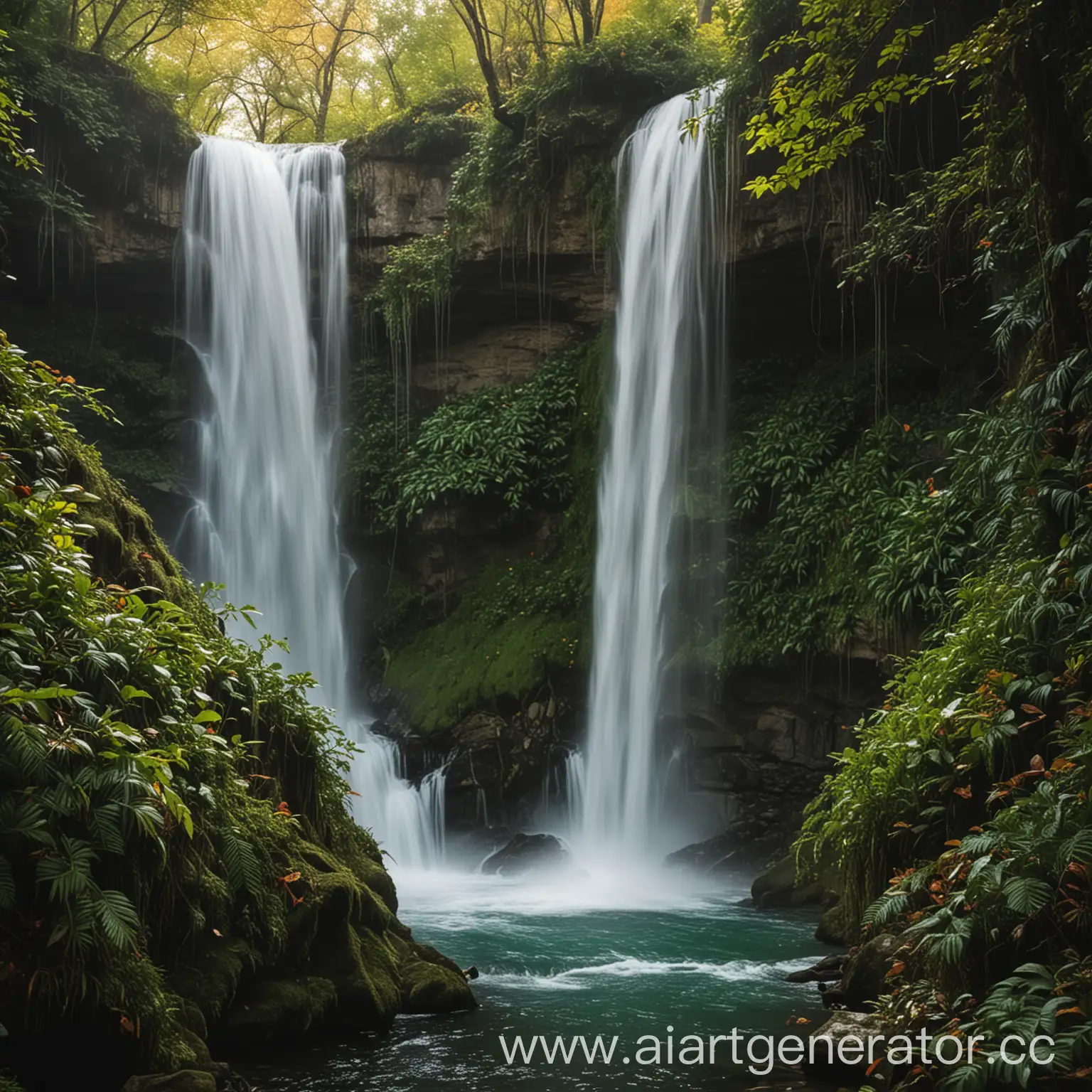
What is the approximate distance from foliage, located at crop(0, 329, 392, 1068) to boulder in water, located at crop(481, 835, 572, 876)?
576 cm

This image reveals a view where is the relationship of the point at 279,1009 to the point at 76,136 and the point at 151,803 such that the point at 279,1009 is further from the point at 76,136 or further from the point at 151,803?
the point at 76,136

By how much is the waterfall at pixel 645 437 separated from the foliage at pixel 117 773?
277 inches

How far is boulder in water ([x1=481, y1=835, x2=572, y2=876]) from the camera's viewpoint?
12719mm

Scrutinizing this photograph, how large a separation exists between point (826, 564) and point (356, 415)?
8799mm

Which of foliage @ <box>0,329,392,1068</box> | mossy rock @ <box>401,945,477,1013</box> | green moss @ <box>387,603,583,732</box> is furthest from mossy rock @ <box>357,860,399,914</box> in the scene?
green moss @ <box>387,603,583,732</box>

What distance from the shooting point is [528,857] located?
1284 centimetres

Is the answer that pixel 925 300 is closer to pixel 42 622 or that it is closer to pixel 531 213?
pixel 531 213

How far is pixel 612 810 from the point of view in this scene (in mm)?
13703

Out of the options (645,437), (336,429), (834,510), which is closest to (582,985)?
(834,510)

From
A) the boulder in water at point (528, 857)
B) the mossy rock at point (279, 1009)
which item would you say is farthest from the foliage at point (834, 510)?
the mossy rock at point (279, 1009)

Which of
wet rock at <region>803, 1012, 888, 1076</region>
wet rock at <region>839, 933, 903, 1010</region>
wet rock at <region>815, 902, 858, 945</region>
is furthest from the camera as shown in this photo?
wet rock at <region>815, 902, 858, 945</region>

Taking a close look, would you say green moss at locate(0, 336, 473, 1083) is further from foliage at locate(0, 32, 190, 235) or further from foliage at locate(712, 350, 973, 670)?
foliage at locate(0, 32, 190, 235)

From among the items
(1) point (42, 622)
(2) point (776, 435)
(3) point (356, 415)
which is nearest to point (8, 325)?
(3) point (356, 415)

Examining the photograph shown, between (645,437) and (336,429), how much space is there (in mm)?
5966
